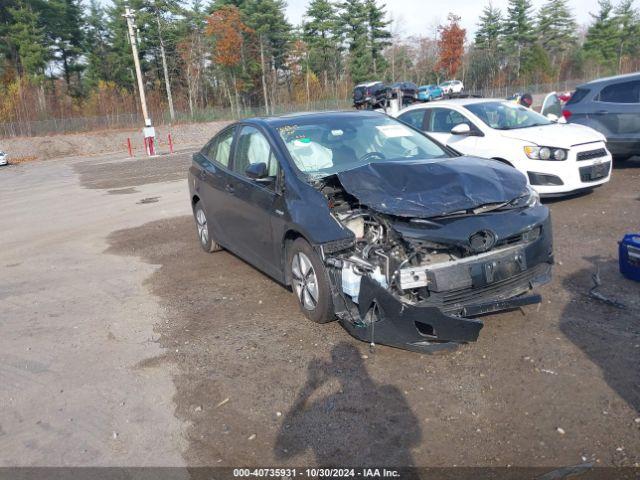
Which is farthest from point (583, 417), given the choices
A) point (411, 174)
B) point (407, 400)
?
point (411, 174)

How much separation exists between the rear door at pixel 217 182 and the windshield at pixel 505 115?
4423 mm

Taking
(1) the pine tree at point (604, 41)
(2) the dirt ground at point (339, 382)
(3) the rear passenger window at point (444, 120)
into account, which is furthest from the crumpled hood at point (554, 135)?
(1) the pine tree at point (604, 41)

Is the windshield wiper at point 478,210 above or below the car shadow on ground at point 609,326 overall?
above

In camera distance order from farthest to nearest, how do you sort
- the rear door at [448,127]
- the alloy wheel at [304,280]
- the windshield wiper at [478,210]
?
1. the rear door at [448,127]
2. the alloy wheel at [304,280]
3. the windshield wiper at [478,210]

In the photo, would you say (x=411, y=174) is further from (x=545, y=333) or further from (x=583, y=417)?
(x=583, y=417)

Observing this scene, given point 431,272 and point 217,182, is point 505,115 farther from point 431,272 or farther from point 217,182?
point 431,272

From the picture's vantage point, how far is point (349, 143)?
5594 millimetres

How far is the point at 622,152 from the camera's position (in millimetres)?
10367

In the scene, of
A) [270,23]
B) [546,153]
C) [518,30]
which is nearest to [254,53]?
[270,23]

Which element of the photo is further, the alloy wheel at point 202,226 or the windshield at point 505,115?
the windshield at point 505,115

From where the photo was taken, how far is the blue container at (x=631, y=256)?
199 inches

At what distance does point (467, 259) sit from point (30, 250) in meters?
7.05

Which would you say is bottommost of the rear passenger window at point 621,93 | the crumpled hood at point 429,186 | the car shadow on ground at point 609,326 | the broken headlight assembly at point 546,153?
the car shadow on ground at point 609,326

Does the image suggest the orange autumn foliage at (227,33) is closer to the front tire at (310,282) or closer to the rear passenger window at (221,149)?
the rear passenger window at (221,149)
